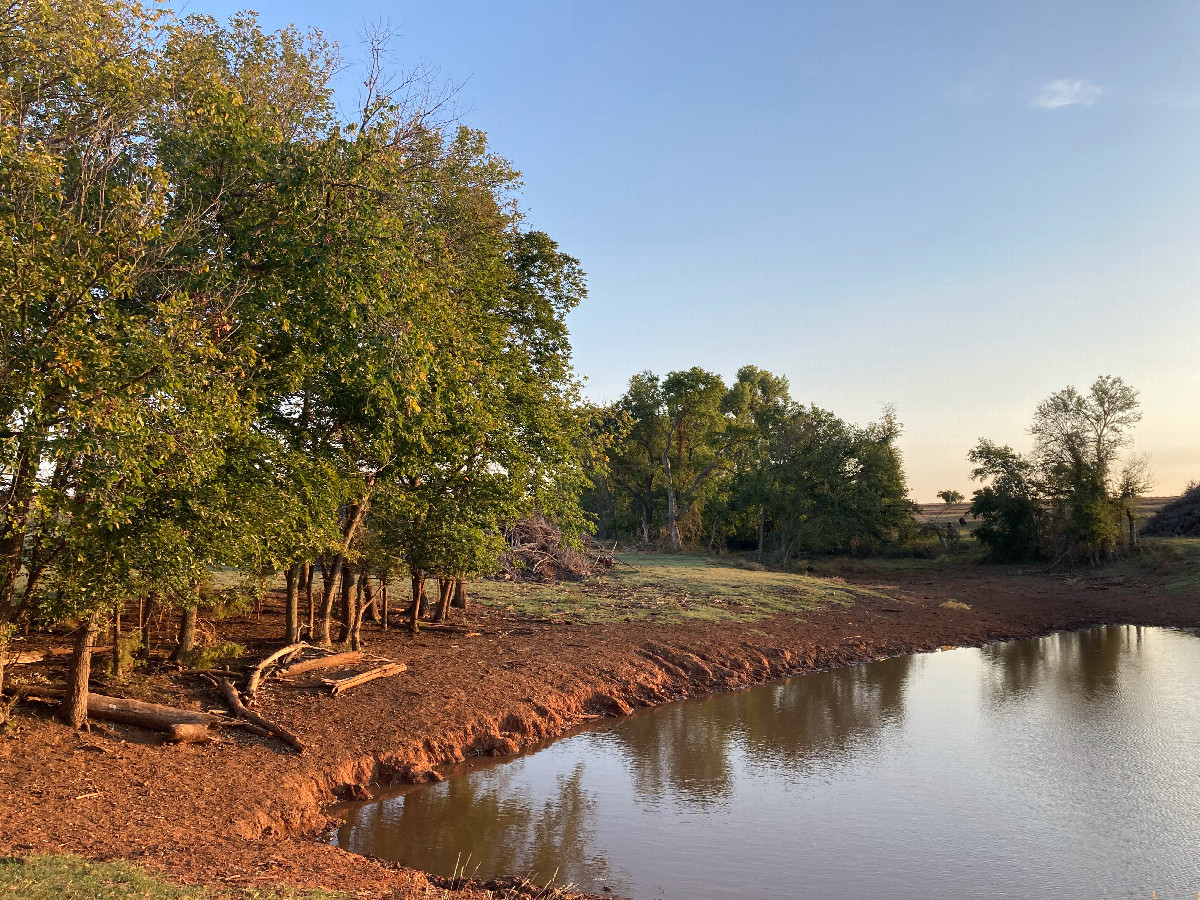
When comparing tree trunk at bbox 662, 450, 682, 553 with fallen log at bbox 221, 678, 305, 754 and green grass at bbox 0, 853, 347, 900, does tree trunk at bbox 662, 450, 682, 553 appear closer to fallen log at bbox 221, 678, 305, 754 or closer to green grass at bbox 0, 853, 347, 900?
fallen log at bbox 221, 678, 305, 754

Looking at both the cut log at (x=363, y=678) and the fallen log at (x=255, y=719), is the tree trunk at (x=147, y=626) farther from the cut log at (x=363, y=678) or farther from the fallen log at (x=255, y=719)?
the cut log at (x=363, y=678)

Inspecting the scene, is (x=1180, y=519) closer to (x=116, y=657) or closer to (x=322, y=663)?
(x=322, y=663)

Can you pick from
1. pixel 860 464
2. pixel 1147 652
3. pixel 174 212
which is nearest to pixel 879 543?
pixel 860 464

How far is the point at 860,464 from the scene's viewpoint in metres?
53.7

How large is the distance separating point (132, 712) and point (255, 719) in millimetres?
Answer: 1653

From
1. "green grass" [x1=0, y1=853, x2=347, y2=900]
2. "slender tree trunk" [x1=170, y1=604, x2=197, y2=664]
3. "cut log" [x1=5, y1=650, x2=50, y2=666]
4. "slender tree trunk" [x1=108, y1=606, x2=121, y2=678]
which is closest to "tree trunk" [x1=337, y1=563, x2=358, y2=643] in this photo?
"slender tree trunk" [x1=170, y1=604, x2=197, y2=664]

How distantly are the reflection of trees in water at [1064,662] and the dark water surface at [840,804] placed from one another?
1177 mm

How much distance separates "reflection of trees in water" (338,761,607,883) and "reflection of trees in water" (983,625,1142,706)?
40.6 ft

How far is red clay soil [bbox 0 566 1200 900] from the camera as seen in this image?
8.36 metres

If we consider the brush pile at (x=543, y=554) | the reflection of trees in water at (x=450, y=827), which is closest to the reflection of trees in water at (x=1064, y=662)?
the reflection of trees in water at (x=450, y=827)

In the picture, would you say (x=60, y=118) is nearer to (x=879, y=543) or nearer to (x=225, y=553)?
(x=225, y=553)

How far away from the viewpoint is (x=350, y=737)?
12.8 meters

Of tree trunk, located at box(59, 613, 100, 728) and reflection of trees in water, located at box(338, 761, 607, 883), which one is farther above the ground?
tree trunk, located at box(59, 613, 100, 728)

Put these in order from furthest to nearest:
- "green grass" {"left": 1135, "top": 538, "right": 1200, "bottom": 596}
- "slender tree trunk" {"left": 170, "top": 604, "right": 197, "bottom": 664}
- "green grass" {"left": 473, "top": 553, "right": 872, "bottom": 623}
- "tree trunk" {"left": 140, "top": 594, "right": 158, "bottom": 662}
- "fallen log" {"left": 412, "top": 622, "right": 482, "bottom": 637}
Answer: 1. "green grass" {"left": 1135, "top": 538, "right": 1200, "bottom": 596}
2. "green grass" {"left": 473, "top": 553, "right": 872, "bottom": 623}
3. "fallen log" {"left": 412, "top": 622, "right": 482, "bottom": 637}
4. "slender tree trunk" {"left": 170, "top": 604, "right": 197, "bottom": 664}
5. "tree trunk" {"left": 140, "top": 594, "right": 158, "bottom": 662}
